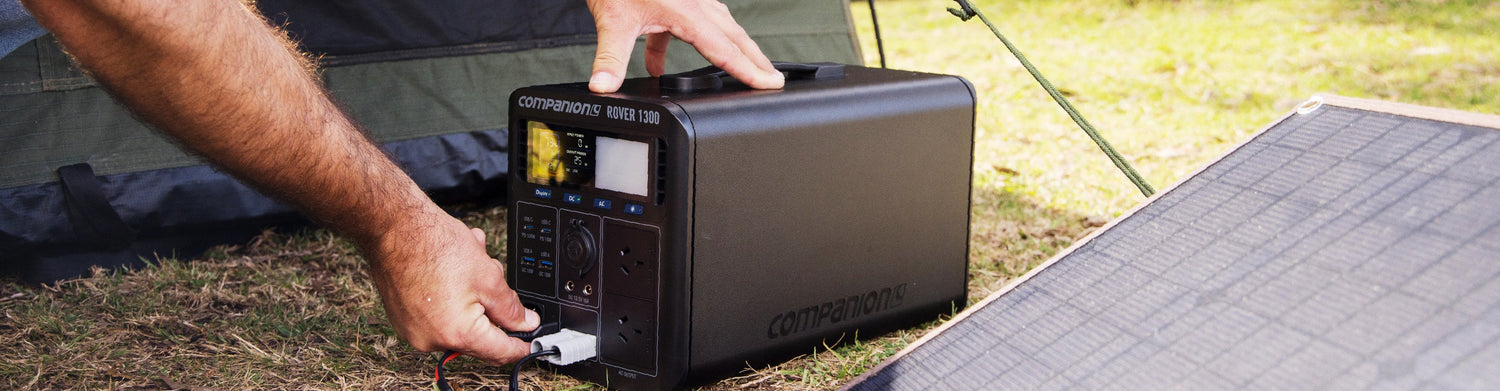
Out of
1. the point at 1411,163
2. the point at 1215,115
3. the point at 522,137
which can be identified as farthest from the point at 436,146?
the point at 1215,115

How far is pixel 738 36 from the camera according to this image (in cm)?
134

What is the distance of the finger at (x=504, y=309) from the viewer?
3.88ft

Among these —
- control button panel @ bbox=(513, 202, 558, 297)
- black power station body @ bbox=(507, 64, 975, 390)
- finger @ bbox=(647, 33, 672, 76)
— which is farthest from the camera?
finger @ bbox=(647, 33, 672, 76)

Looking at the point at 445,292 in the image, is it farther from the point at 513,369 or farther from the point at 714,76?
the point at 714,76

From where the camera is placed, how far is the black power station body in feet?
3.69

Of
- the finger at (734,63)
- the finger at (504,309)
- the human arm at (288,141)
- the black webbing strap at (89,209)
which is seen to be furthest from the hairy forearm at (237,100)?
the black webbing strap at (89,209)

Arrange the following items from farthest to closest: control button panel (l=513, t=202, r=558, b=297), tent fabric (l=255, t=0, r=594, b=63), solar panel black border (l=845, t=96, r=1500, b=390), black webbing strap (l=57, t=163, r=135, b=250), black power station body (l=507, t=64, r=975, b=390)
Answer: tent fabric (l=255, t=0, r=594, b=63)
black webbing strap (l=57, t=163, r=135, b=250)
control button panel (l=513, t=202, r=558, b=297)
black power station body (l=507, t=64, r=975, b=390)
solar panel black border (l=845, t=96, r=1500, b=390)

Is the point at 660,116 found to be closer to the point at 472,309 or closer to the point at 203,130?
the point at 472,309

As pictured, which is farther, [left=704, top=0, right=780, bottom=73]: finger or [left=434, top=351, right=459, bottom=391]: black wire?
[left=704, top=0, right=780, bottom=73]: finger

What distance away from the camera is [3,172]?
1.61 meters

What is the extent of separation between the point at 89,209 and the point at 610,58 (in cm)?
93

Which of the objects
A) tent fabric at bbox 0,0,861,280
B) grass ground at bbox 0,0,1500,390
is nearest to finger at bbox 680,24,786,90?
grass ground at bbox 0,0,1500,390

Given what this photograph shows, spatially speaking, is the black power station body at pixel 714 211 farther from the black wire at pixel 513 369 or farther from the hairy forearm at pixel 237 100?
the hairy forearm at pixel 237 100

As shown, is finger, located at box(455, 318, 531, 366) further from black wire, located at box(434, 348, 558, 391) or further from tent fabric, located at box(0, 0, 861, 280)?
tent fabric, located at box(0, 0, 861, 280)
